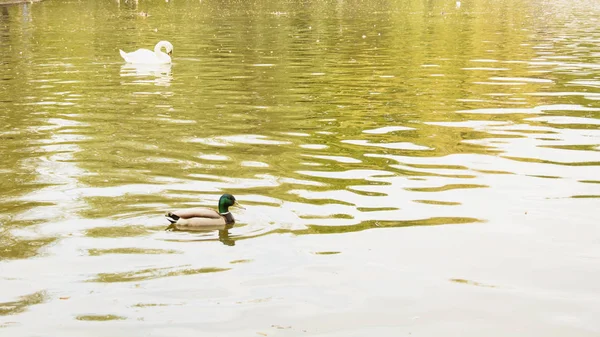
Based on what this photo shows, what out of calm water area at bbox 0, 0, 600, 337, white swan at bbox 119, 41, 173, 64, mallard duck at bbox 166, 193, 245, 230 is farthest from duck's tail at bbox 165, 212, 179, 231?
white swan at bbox 119, 41, 173, 64

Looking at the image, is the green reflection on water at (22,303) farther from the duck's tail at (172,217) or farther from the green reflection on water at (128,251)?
the duck's tail at (172,217)

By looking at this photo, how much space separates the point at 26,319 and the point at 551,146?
11.7m

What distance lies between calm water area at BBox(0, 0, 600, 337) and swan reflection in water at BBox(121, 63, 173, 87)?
156 millimetres

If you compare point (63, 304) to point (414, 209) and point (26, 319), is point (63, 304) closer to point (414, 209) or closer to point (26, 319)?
point (26, 319)

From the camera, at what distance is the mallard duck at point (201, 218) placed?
12424 mm

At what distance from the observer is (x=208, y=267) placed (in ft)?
36.3

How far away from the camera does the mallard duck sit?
1242cm

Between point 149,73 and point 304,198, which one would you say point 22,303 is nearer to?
point 304,198

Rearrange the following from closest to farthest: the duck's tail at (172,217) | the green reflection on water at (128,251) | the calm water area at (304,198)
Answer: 1. the calm water area at (304,198)
2. the green reflection on water at (128,251)
3. the duck's tail at (172,217)

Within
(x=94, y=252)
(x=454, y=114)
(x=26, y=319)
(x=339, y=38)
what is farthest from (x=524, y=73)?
(x=26, y=319)

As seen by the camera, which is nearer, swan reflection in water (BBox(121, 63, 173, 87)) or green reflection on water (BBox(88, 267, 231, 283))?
green reflection on water (BBox(88, 267, 231, 283))

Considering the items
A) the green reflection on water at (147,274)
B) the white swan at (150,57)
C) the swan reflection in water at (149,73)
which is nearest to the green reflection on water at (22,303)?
the green reflection on water at (147,274)

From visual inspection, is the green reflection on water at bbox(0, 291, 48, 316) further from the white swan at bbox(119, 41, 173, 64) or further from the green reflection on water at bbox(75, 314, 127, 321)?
the white swan at bbox(119, 41, 173, 64)

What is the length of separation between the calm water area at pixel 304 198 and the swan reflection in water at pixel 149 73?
156 millimetres
